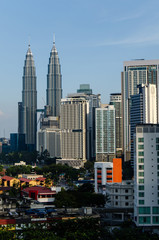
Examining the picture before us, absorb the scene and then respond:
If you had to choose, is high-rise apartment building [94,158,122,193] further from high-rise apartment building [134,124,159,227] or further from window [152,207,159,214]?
window [152,207,159,214]

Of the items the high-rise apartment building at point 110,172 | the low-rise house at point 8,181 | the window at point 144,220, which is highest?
the high-rise apartment building at point 110,172

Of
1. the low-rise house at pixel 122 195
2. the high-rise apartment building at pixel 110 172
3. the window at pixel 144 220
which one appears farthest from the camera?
the high-rise apartment building at pixel 110 172

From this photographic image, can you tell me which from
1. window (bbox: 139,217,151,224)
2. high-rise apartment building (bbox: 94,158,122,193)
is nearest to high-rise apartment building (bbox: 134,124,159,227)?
window (bbox: 139,217,151,224)

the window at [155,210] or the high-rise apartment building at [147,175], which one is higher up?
the high-rise apartment building at [147,175]

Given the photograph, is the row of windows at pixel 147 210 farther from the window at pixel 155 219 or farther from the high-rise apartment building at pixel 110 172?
the high-rise apartment building at pixel 110 172

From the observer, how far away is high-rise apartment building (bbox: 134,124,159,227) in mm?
98250

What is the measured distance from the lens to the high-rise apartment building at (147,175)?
98250 millimetres

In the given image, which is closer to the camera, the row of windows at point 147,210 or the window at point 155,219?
the window at point 155,219

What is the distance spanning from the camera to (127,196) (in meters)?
118

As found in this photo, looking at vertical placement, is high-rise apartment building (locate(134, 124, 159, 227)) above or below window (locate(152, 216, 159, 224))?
above

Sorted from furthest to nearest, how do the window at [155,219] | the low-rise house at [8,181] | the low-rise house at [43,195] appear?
the low-rise house at [8,181], the low-rise house at [43,195], the window at [155,219]

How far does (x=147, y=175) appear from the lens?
9925 cm

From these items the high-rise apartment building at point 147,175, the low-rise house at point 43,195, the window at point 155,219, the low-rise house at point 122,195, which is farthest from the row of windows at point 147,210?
the low-rise house at point 43,195

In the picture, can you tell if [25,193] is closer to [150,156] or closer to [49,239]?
[150,156]
